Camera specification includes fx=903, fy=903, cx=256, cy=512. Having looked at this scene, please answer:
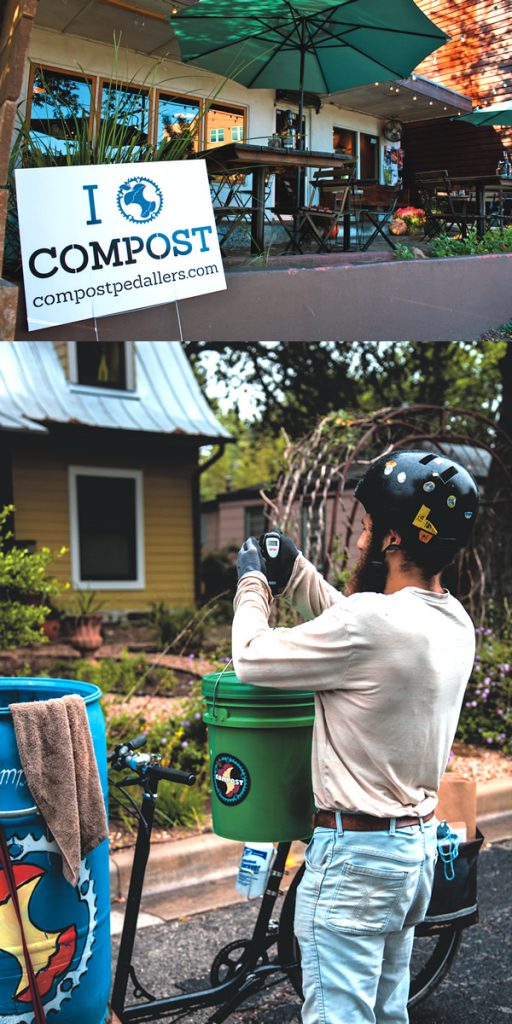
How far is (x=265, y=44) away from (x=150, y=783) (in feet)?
28.0

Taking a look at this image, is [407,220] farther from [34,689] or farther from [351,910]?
[351,910]

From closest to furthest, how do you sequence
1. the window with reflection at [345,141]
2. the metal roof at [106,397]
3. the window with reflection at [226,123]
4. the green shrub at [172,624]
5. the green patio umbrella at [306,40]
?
the green patio umbrella at [306,40] < the window with reflection at [226,123] < the green shrub at [172,624] < the metal roof at [106,397] < the window with reflection at [345,141]

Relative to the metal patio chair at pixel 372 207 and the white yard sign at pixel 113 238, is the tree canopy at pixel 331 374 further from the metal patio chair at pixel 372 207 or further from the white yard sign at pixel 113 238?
the white yard sign at pixel 113 238

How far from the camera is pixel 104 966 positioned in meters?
2.57

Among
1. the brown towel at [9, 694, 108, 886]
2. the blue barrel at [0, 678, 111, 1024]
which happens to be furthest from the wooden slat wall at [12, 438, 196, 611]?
the brown towel at [9, 694, 108, 886]

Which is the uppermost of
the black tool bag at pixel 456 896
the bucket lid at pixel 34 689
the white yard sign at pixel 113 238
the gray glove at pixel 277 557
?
the white yard sign at pixel 113 238

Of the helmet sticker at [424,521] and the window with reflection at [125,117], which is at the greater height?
the window with reflection at [125,117]

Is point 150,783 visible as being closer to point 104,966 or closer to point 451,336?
point 104,966

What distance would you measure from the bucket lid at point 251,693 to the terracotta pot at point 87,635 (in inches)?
331

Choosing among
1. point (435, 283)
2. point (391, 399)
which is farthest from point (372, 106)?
point (435, 283)

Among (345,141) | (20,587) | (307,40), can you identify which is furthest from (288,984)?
(345,141)

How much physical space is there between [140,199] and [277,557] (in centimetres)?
519

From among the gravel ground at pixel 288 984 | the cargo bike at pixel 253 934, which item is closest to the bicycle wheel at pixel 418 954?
the cargo bike at pixel 253 934

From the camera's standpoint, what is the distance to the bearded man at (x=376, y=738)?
2.08m
